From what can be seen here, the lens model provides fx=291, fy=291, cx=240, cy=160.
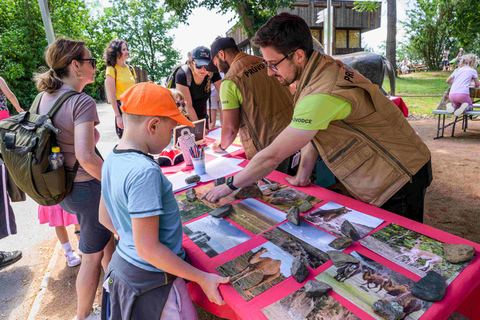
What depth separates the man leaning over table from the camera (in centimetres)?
148

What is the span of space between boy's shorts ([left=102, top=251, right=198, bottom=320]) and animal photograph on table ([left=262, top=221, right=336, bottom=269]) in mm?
471

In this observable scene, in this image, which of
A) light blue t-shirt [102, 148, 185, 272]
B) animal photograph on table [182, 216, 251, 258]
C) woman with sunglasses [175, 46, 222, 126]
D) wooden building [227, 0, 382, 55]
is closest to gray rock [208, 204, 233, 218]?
animal photograph on table [182, 216, 251, 258]

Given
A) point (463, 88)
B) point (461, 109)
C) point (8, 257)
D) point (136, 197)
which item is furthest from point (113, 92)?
point (463, 88)

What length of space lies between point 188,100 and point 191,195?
6.68ft

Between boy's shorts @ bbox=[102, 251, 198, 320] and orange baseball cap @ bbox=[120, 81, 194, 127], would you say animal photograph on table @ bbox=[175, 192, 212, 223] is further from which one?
orange baseball cap @ bbox=[120, 81, 194, 127]

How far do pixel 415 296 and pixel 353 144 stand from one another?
811 mm

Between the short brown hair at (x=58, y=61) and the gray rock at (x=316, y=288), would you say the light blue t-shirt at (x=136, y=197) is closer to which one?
the gray rock at (x=316, y=288)

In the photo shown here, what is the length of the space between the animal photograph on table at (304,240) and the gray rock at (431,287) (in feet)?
1.07

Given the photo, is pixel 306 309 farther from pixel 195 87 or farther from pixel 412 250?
pixel 195 87

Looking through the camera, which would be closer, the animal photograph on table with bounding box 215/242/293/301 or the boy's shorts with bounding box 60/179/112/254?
the animal photograph on table with bounding box 215/242/293/301

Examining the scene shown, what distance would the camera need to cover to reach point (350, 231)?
1308 mm

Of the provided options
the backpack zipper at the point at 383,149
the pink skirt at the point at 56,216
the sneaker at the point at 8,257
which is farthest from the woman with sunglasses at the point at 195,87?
the sneaker at the point at 8,257

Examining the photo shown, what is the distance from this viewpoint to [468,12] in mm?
18781

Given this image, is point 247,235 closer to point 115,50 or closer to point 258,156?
point 258,156
